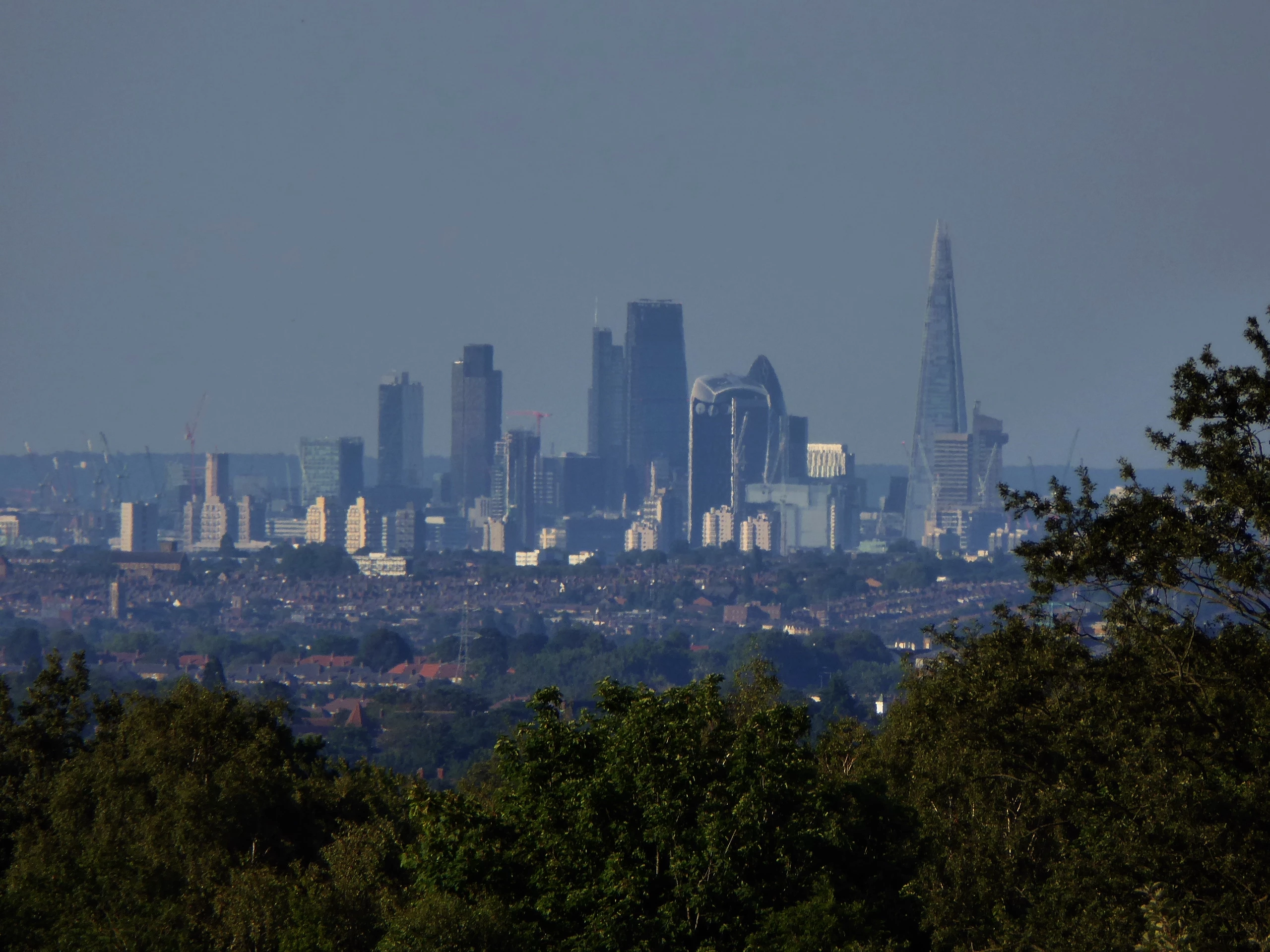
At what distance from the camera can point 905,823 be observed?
21812mm

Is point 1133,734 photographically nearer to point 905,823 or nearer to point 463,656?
point 905,823

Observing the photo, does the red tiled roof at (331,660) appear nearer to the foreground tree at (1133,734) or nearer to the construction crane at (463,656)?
the construction crane at (463,656)

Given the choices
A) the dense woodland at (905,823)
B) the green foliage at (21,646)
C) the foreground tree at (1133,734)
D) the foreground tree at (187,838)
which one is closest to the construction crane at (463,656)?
the green foliage at (21,646)

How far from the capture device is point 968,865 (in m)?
19.7

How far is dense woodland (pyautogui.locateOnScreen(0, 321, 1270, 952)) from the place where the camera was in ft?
56.5

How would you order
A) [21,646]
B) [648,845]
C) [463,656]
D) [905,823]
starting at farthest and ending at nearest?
[21,646] < [463,656] < [905,823] < [648,845]

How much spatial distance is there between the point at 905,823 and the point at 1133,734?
4184mm

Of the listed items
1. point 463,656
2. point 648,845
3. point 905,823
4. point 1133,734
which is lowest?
point 463,656

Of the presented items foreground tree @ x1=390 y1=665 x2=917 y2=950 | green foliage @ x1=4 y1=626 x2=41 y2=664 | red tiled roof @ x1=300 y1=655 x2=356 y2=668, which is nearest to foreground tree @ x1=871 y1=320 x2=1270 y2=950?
foreground tree @ x1=390 y1=665 x2=917 y2=950

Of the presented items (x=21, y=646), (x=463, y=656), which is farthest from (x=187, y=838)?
(x=21, y=646)

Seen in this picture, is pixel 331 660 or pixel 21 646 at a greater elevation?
pixel 21 646

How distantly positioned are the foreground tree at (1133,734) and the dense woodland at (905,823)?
4 cm

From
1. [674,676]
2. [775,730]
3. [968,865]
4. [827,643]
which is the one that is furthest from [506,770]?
[827,643]

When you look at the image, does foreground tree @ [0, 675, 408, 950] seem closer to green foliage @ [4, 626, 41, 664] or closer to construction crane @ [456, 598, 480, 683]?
construction crane @ [456, 598, 480, 683]
